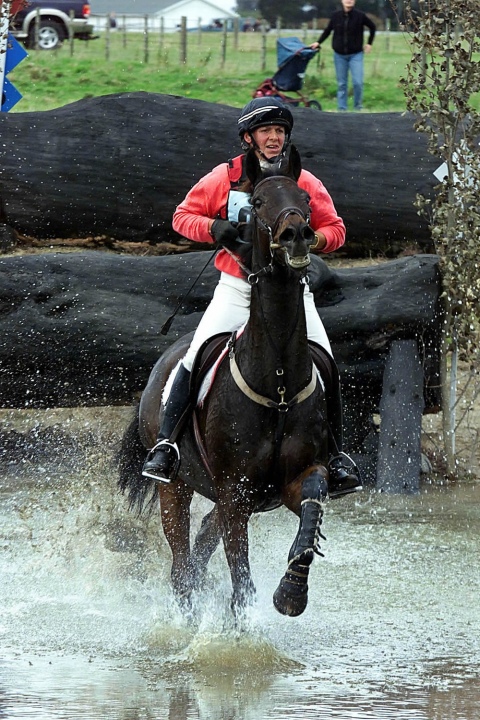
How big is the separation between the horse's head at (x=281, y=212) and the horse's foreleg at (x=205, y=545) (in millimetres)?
1930

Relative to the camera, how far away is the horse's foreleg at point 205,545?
679 centimetres

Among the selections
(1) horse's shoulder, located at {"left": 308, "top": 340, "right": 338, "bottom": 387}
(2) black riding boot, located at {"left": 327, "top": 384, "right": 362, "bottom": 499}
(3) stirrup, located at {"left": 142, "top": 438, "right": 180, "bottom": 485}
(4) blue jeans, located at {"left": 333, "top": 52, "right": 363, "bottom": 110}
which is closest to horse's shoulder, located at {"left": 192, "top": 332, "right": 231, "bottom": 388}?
(3) stirrup, located at {"left": 142, "top": 438, "right": 180, "bottom": 485}

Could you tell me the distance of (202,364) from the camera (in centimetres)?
625

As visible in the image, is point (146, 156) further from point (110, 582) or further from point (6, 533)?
point (110, 582)

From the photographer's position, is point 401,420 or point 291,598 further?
point 401,420

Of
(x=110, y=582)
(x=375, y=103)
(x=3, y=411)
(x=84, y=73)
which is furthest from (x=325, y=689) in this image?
(x=84, y=73)

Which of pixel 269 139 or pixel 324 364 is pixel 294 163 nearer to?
pixel 269 139

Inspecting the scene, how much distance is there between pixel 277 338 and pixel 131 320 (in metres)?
4.79

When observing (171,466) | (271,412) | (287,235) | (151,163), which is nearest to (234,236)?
(287,235)

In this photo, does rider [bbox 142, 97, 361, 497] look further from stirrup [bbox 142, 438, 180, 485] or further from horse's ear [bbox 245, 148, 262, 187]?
horse's ear [bbox 245, 148, 262, 187]

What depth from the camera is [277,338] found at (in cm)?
551

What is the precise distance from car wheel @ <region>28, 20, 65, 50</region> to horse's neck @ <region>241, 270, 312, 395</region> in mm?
29434

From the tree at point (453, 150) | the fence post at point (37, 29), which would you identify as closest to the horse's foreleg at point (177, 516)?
the tree at point (453, 150)

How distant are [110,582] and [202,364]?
5.89 feet
